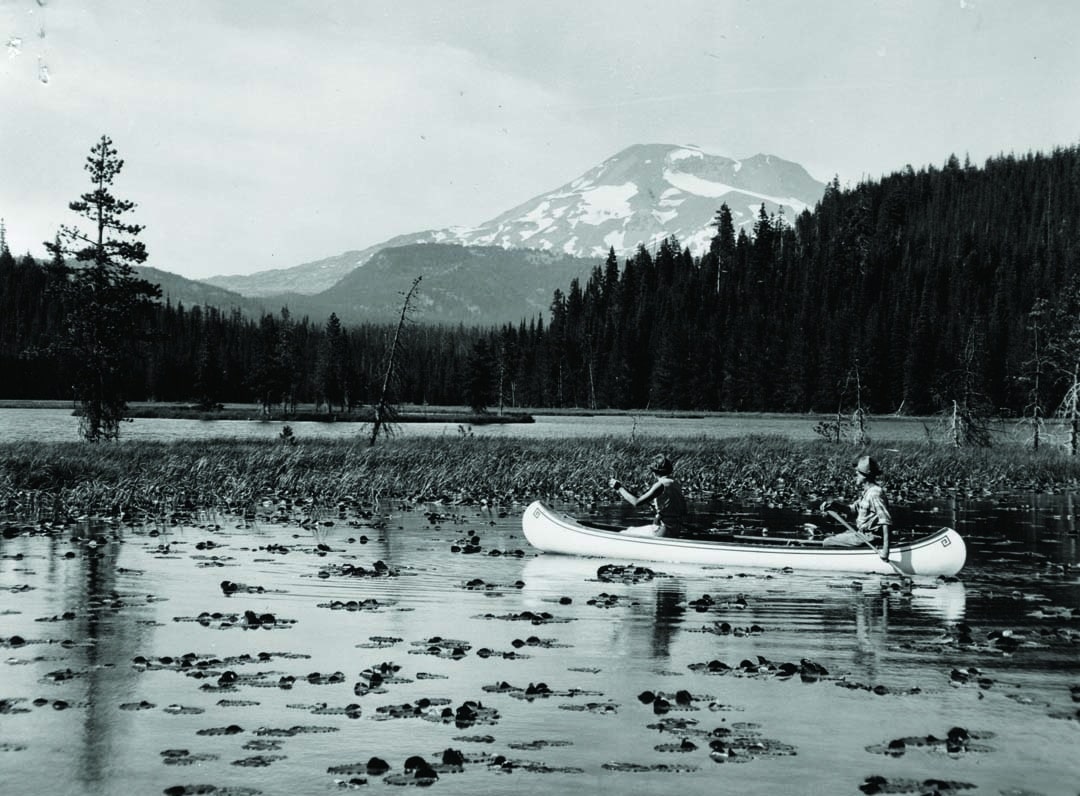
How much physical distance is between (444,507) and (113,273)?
2897cm

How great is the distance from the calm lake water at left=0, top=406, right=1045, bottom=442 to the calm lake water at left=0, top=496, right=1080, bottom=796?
31834 millimetres

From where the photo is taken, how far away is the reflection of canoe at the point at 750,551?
847 inches

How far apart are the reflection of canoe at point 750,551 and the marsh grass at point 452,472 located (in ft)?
40.8

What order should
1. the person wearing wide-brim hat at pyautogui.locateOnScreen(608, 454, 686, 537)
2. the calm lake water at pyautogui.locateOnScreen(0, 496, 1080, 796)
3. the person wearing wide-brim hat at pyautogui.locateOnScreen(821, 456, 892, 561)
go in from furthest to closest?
the person wearing wide-brim hat at pyautogui.locateOnScreen(608, 454, 686, 537) < the person wearing wide-brim hat at pyautogui.locateOnScreen(821, 456, 892, 561) < the calm lake water at pyautogui.locateOnScreen(0, 496, 1080, 796)

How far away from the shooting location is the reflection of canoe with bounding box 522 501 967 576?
847 inches

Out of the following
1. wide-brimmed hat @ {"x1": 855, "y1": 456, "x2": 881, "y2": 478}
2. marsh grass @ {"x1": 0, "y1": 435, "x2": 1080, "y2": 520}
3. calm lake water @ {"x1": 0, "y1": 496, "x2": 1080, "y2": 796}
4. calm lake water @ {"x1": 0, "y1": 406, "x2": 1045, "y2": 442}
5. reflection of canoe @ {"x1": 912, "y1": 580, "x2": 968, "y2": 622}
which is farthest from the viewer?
calm lake water @ {"x1": 0, "y1": 406, "x2": 1045, "y2": 442}

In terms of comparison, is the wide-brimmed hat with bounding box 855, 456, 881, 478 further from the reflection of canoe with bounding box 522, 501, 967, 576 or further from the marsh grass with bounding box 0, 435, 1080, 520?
the marsh grass with bounding box 0, 435, 1080, 520

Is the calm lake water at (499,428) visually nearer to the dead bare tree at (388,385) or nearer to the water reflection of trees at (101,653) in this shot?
the dead bare tree at (388,385)

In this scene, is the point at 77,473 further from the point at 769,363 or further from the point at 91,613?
the point at 769,363

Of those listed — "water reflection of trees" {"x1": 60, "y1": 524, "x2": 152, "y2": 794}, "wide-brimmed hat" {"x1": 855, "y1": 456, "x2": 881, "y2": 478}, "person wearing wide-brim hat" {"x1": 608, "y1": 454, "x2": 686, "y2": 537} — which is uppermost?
"wide-brimmed hat" {"x1": 855, "y1": 456, "x2": 881, "y2": 478}

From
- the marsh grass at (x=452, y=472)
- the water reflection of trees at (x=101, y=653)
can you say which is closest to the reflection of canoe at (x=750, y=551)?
the water reflection of trees at (x=101, y=653)

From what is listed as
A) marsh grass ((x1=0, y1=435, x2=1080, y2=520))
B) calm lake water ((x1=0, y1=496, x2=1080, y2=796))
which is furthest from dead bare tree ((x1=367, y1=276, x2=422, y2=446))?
calm lake water ((x1=0, y1=496, x2=1080, y2=796))

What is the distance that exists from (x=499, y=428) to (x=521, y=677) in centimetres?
10981

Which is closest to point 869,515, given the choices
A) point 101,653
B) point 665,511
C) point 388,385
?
point 665,511
